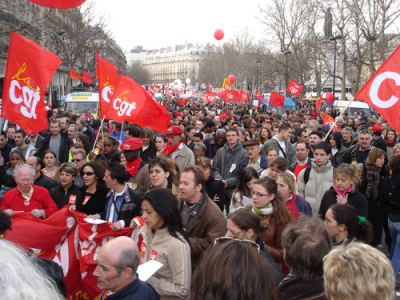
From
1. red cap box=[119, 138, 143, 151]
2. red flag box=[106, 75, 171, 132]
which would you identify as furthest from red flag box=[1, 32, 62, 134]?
red flag box=[106, 75, 171, 132]

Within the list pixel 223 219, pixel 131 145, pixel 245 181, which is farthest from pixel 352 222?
pixel 131 145

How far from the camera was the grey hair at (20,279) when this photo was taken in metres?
1.52

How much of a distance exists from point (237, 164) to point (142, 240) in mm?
4333

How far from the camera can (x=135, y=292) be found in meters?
2.83

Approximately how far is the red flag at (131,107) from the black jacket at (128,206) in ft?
12.9

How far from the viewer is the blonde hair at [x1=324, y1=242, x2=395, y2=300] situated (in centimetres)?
235

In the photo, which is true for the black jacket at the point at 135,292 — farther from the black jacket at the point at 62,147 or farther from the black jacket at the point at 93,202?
the black jacket at the point at 62,147

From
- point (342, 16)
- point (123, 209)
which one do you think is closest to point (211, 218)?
point (123, 209)

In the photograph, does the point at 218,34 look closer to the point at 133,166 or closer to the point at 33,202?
the point at 133,166

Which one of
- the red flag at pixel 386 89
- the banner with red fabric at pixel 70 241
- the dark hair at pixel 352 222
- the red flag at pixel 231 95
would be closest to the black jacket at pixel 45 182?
the banner with red fabric at pixel 70 241

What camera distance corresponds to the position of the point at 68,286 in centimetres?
471

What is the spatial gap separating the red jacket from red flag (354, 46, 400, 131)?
13.9 feet

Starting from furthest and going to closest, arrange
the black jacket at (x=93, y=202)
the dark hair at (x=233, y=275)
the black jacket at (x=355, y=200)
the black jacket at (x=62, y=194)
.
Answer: the black jacket at (x=62, y=194) → the black jacket at (x=355, y=200) → the black jacket at (x=93, y=202) → the dark hair at (x=233, y=275)

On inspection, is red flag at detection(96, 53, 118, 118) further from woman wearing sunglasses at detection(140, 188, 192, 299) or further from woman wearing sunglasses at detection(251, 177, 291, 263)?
woman wearing sunglasses at detection(140, 188, 192, 299)
